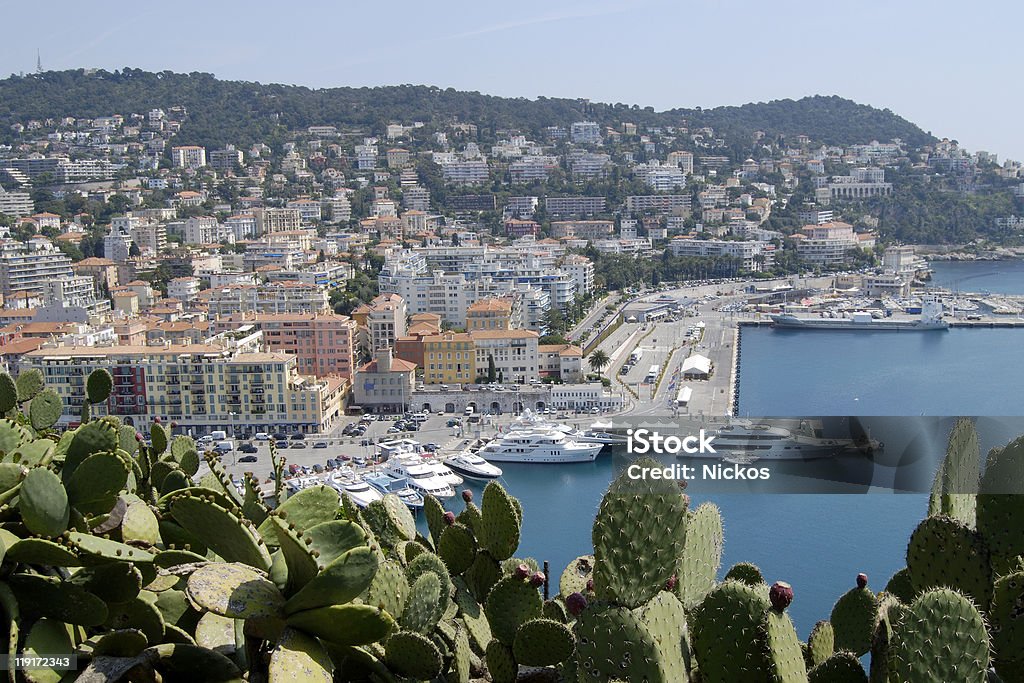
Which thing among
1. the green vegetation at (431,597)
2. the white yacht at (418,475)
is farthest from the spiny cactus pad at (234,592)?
the white yacht at (418,475)

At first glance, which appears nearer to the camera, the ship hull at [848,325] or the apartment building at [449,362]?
the apartment building at [449,362]

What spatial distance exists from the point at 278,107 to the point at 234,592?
147 feet

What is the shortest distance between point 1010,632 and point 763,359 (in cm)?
1664

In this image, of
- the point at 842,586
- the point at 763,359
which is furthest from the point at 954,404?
the point at 842,586

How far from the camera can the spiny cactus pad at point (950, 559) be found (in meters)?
0.98

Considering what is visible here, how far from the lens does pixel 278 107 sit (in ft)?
144

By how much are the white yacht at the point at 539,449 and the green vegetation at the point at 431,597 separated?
9.00 meters

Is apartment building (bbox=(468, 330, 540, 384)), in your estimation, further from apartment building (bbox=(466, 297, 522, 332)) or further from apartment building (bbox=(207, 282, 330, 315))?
apartment building (bbox=(207, 282, 330, 315))

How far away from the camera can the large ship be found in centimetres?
2005

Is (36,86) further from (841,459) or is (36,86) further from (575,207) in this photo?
(841,459)

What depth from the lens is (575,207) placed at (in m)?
32.3

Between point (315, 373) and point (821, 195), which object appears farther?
point (821, 195)

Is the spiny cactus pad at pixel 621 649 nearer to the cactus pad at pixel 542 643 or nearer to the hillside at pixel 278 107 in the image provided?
the cactus pad at pixel 542 643

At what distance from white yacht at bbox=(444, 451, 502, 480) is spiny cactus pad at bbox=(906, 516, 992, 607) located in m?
8.62
